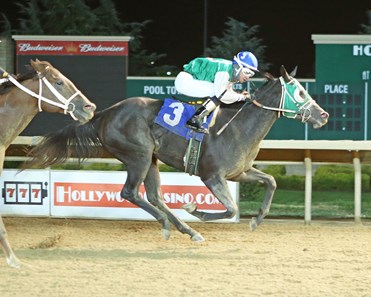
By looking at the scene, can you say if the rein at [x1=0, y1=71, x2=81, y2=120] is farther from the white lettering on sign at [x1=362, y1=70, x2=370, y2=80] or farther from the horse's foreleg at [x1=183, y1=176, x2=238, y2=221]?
the white lettering on sign at [x1=362, y1=70, x2=370, y2=80]

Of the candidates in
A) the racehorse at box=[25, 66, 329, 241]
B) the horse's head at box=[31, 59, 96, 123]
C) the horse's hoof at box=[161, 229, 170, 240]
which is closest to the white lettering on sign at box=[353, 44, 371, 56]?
the racehorse at box=[25, 66, 329, 241]

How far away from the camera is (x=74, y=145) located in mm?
8383

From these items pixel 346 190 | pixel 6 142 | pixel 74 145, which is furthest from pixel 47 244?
pixel 346 190

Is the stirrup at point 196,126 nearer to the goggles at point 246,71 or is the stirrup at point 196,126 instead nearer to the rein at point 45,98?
the goggles at point 246,71

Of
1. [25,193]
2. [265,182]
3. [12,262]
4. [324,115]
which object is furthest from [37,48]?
[12,262]

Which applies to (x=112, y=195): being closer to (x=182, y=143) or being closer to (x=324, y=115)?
(x=182, y=143)

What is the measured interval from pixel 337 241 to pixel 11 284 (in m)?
3.70

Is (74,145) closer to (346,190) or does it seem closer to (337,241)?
(337,241)

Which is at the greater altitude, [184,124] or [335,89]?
[335,89]

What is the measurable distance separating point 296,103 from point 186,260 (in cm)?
185

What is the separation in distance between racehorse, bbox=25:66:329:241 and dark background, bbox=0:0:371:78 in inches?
660

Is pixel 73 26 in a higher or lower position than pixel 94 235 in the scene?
higher

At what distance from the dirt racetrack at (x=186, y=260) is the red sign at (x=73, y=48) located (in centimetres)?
330

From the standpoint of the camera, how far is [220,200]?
306 inches
